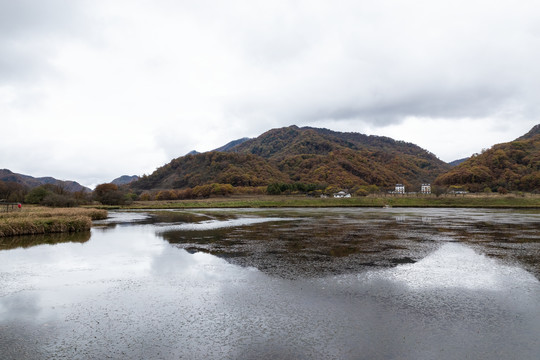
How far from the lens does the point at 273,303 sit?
29.1 ft

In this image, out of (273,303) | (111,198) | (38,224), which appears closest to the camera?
(273,303)

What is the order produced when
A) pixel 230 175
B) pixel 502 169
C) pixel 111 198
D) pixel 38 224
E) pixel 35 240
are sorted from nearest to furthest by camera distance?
1. pixel 35 240
2. pixel 38 224
3. pixel 111 198
4. pixel 502 169
5. pixel 230 175

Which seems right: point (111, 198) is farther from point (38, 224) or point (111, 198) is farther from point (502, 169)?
point (502, 169)

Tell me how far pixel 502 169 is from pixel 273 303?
6479 inches

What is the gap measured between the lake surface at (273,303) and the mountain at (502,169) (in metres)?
132

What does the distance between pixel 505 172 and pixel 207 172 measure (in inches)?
5665

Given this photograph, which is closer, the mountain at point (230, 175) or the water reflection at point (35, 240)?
the water reflection at point (35, 240)

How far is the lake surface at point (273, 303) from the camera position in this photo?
6.33 meters

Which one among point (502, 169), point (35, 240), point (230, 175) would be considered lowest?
point (35, 240)

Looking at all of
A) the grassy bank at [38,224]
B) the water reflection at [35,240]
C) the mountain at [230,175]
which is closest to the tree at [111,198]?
the grassy bank at [38,224]

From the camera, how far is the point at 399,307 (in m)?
8.50

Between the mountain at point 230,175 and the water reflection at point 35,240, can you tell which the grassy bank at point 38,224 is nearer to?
the water reflection at point 35,240

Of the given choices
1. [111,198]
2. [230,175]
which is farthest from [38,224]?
[230,175]

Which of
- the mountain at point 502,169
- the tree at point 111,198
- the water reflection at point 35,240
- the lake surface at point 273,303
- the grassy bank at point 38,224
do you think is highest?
the mountain at point 502,169
